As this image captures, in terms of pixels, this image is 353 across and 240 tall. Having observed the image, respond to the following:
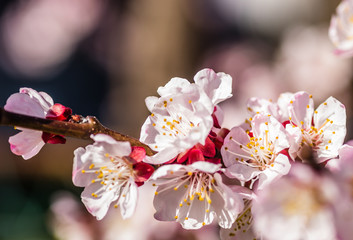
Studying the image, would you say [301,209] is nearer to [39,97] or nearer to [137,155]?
[137,155]

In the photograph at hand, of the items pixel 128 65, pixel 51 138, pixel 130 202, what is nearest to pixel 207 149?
pixel 130 202

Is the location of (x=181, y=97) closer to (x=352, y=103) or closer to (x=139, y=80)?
(x=352, y=103)

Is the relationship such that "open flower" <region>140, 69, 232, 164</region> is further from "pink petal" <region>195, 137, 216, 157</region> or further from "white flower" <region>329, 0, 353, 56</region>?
"white flower" <region>329, 0, 353, 56</region>

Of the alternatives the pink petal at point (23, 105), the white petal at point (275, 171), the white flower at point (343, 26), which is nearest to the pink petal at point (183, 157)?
the white petal at point (275, 171)

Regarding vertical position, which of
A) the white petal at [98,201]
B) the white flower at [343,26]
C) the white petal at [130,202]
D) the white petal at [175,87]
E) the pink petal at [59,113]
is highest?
the white flower at [343,26]

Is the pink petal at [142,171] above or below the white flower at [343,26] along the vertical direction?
below

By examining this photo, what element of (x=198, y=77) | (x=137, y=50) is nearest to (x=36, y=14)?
(x=137, y=50)

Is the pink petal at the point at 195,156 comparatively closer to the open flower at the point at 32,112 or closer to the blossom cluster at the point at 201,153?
the blossom cluster at the point at 201,153
